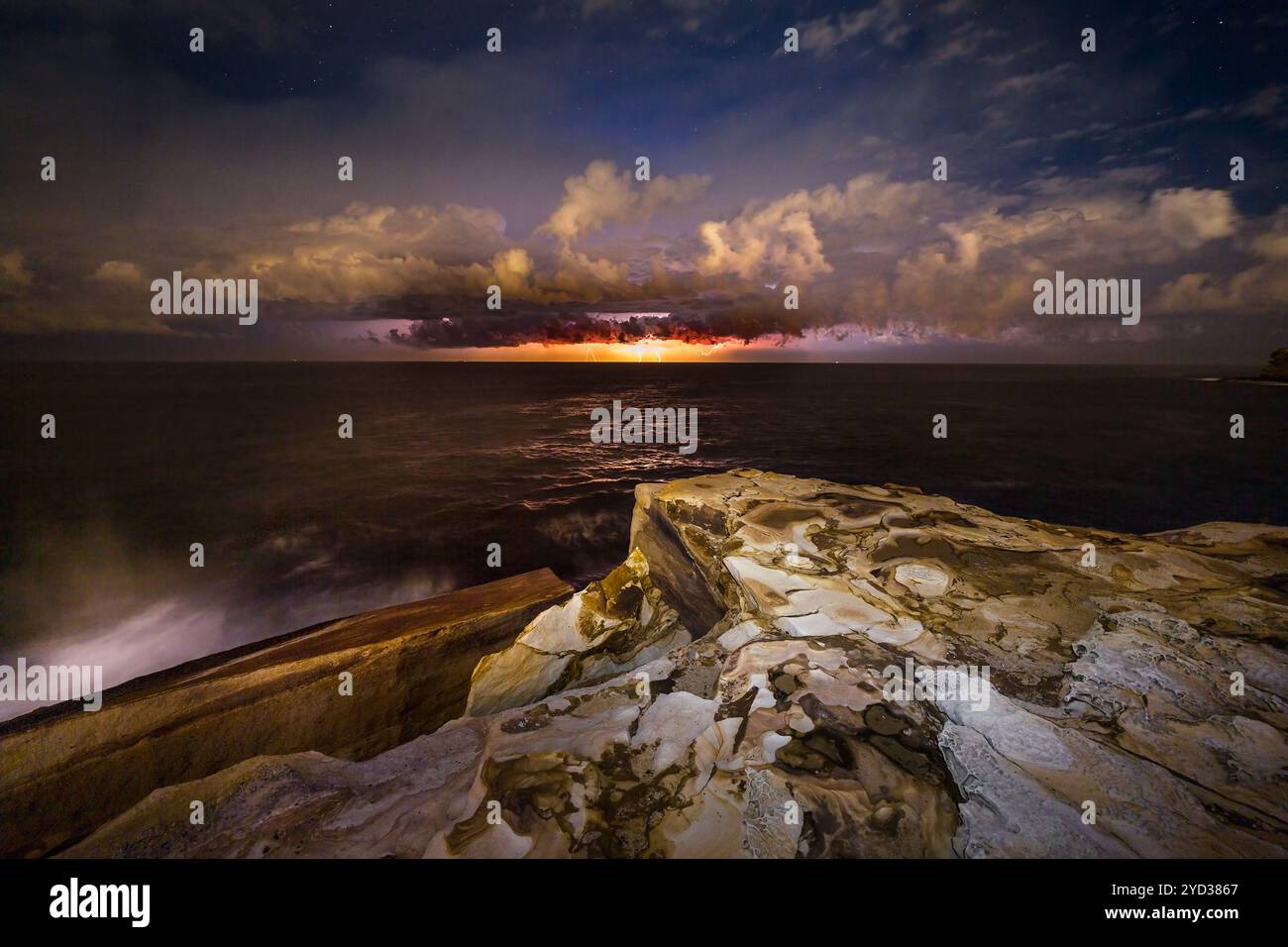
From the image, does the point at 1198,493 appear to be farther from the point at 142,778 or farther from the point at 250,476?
the point at 250,476

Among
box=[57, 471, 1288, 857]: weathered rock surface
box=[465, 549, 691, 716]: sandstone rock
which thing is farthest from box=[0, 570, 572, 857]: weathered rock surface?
box=[57, 471, 1288, 857]: weathered rock surface

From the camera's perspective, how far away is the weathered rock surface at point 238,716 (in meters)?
5.26

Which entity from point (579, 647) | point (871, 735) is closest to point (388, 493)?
point (579, 647)

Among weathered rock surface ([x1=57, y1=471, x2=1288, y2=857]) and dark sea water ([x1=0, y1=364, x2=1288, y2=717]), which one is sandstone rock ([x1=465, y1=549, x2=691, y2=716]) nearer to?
weathered rock surface ([x1=57, y1=471, x2=1288, y2=857])

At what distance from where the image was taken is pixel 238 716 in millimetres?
6258

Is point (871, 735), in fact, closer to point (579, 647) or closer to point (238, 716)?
point (579, 647)

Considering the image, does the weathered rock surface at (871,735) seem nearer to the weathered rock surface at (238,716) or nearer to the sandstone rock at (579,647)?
the sandstone rock at (579,647)

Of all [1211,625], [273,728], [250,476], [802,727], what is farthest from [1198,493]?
[250,476]

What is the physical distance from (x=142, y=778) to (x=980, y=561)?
1146cm

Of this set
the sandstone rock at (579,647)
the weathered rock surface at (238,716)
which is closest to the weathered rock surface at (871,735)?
the sandstone rock at (579,647)

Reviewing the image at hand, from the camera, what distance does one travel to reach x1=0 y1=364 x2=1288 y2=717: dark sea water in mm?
14781

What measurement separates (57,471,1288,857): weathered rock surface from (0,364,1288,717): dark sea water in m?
10.7

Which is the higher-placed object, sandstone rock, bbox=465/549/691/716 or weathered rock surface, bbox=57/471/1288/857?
weathered rock surface, bbox=57/471/1288/857

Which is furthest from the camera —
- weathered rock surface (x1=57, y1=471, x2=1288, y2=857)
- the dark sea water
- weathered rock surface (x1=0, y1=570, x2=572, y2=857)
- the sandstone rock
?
the dark sea water
